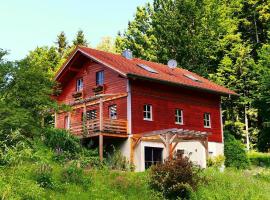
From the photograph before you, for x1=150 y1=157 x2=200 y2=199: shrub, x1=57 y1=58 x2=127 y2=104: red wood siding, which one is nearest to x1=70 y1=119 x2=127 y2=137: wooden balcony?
x1=57 y1=58 x2=127 y2=104: red wood siding

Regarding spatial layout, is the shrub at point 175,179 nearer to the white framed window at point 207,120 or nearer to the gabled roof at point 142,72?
the gabled roof at point 142,72

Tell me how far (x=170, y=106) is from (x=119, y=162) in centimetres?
586

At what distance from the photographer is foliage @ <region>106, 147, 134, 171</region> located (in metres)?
26.4

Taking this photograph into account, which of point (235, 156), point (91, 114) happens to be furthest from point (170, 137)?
point (235, 156)

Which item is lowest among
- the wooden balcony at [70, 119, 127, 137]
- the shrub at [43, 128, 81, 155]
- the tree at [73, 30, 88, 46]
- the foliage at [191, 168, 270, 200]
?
the foliage at [191, 168, 270, 200]

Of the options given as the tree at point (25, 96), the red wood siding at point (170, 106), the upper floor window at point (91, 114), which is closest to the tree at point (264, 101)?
the red wood siding at point (170, 106)

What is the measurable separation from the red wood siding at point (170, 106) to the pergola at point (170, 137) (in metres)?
0.77

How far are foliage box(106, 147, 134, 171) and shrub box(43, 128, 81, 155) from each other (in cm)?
222

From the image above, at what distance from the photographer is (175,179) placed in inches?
715

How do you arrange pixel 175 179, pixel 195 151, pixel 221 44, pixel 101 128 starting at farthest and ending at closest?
pixel 221 44 < pixel 195 151 < pixel 101 128 < pixel 175 179

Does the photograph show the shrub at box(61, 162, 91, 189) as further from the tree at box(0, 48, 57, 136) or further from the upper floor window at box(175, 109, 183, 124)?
the upper floor window at box(175, 109, 183, 124)

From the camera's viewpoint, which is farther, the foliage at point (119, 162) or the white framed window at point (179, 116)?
→ the white framed window at point (179, 116)

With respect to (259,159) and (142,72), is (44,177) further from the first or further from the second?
(259,159)

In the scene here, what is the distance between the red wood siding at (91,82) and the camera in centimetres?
2912
